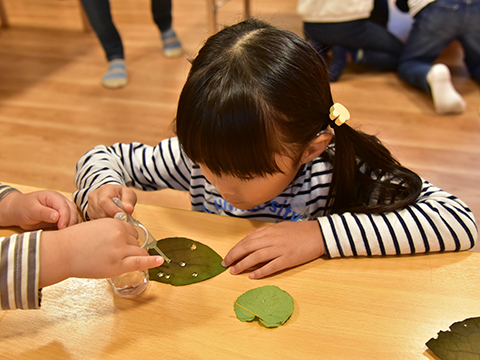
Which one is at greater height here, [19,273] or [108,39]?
[19,273]

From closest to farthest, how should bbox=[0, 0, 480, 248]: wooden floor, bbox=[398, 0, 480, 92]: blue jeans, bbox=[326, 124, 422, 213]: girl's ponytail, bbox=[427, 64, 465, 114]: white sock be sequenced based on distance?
→ 1. bbox=[326, 124, 422, 213]: girl's ponytail
2. bbox=[0, 0, 480, 248]: wooden floor
3. bbox=[427, 64, 465, 114]: white sock
4. bbox=[398, 0, 480, 92]: blue jeans

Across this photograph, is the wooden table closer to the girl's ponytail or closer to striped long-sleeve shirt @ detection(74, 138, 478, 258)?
striped long-sleeve shirt @ detection(74, 138, 478, 258)

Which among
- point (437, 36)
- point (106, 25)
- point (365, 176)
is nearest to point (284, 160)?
point (365, 176)

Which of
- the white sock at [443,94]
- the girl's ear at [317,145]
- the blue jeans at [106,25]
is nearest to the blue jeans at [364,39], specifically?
the white sock at [443,94]

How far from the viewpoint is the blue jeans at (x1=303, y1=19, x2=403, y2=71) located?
228cm

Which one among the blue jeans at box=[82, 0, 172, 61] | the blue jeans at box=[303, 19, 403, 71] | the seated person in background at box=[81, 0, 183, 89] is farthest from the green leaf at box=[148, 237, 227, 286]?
the blue jeans at box=[82, 0, 172, 61]

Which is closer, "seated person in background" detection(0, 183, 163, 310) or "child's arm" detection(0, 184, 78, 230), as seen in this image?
"seated person in background" detection(0, 183, 163, 310)

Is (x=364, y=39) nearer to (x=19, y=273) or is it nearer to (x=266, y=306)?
(x=266, y=306)

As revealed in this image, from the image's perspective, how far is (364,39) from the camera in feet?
7.66

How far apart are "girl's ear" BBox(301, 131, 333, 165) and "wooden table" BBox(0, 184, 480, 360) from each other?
183 millimetres

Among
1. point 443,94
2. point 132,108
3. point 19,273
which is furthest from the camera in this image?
point 132,108

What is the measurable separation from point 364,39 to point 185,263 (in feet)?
6.60

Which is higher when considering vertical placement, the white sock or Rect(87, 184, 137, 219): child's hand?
Rect(87, 184, 137, 219): child's hand

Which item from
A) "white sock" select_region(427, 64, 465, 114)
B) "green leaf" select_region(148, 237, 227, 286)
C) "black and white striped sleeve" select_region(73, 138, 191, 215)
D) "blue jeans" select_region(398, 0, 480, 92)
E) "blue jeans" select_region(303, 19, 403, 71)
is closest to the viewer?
"green leaf" select_region(148, 237, 227, 286)
